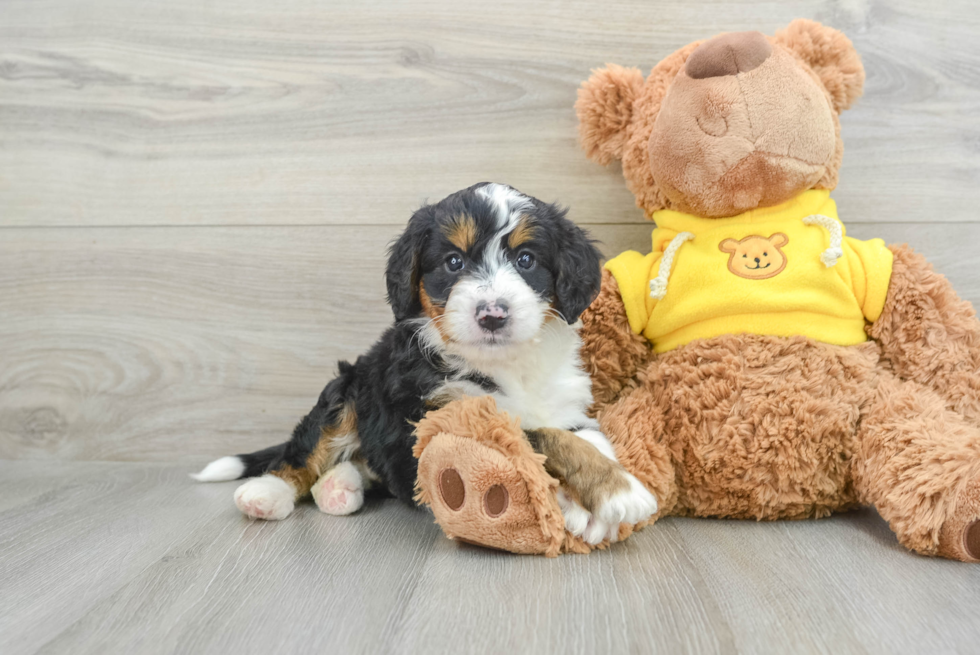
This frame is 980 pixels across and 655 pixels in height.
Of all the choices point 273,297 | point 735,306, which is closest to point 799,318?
point 735,306

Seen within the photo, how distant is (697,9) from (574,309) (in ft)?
3.58

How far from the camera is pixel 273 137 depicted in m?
2.19

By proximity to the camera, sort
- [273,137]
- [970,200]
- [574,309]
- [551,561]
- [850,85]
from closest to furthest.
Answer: [551,561] → [574,309] → [850,85] → [970,200] → [273,137]

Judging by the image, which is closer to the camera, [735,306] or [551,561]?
[551,561]

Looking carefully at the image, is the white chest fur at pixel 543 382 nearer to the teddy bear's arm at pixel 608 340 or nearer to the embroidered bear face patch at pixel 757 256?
the teddy bear's arm at pixel 608 340

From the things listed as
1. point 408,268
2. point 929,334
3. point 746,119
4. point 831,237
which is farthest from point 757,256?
point 408,268

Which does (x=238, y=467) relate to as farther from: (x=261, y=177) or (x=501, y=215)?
(x=501, y=215)

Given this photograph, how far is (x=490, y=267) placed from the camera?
1488 mm

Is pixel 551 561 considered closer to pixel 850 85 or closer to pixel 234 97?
pixel 850 85

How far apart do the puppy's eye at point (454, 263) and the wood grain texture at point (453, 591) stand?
1.91ft

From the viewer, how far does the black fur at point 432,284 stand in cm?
152

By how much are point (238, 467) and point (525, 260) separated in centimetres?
113

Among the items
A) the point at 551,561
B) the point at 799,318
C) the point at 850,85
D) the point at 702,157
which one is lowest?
the point at 551,561

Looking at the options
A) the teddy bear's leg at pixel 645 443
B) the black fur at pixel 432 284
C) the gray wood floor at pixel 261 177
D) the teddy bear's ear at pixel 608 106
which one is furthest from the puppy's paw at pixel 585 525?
the teddy bear's ear at pixel 608 106
